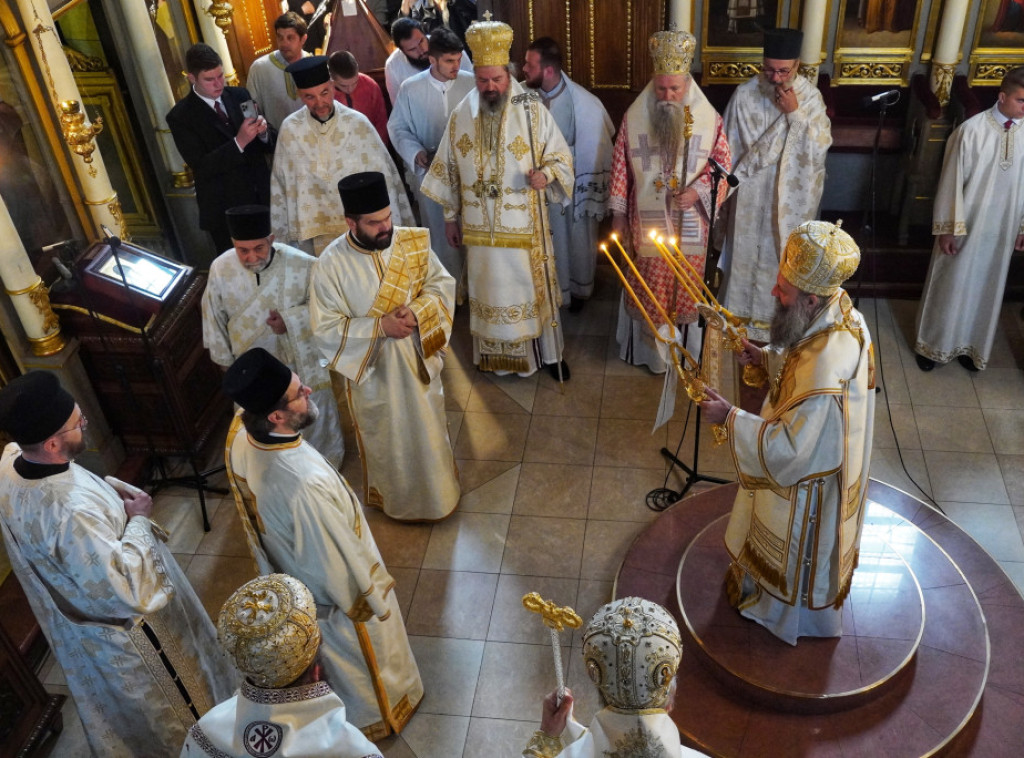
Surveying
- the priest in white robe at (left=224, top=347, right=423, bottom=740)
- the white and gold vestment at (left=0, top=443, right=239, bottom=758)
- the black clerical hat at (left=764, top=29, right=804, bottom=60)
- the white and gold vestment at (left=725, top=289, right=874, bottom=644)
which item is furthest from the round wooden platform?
the black clerical hat at (left=764, top=29, right=804, bottom=60)

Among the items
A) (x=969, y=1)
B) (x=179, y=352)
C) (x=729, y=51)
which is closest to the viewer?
(x=179, y=352)

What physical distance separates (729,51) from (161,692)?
6274mm

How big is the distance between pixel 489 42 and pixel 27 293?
10.1 feet

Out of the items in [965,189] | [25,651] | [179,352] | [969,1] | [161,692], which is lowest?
[25,651]

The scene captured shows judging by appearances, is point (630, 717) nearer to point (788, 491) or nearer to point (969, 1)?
point (788, 491)

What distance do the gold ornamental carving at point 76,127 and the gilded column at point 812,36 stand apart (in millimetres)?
4935

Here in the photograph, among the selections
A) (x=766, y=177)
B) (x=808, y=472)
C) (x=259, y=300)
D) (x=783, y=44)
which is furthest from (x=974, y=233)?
(x=259, y=300)

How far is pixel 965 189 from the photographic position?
604cm

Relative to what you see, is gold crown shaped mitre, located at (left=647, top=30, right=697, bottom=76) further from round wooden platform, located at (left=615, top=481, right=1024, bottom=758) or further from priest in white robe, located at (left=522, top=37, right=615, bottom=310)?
round wooden platform, located at (left=615, top=481, right=1024, bottom=758)

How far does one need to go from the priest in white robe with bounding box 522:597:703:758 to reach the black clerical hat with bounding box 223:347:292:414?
1.56 m

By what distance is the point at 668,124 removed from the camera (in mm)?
6047

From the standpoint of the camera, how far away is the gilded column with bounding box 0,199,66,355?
525 cm

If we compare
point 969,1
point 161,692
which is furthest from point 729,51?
point 161,692

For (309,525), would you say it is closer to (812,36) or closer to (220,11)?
(220,11)
